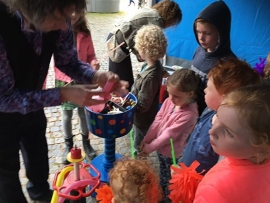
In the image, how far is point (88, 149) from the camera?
105 inches

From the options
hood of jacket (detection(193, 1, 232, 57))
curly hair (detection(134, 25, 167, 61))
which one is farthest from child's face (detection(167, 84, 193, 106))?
hood of jacket (detection(193, 1, 232, 57))

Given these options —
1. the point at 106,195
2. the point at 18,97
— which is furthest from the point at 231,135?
the point at 18,97

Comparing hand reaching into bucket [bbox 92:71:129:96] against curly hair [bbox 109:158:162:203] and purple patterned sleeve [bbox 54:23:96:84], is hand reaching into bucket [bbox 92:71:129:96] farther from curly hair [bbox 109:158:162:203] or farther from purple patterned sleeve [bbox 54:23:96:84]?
curly hair [bbox 109:158:162:203]

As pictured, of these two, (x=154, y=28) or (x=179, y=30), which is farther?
(x=179, y=30)

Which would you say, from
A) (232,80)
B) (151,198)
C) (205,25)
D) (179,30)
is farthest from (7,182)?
(179,30)

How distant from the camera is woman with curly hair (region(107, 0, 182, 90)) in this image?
8.28ft

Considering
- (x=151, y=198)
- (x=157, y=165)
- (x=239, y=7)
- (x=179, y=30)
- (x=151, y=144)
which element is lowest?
(x=157, y=165)

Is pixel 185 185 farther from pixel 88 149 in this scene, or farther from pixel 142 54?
pixel 88 149

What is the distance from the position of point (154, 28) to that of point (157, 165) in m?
1.21

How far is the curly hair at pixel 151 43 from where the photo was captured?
2.19m

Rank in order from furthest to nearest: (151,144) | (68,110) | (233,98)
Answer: (68,110), (151,144), (233,98)

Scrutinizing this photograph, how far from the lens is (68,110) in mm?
2477

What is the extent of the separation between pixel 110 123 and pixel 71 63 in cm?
46

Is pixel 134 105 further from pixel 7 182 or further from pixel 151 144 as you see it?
pixel 7 182
